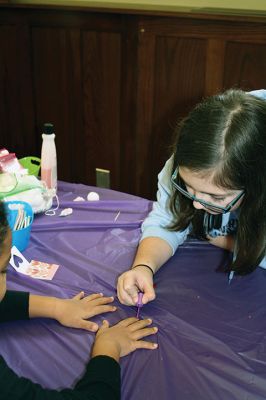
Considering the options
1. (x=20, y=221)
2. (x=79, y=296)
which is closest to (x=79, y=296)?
(x=79, y=296)

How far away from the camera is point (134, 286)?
3.24 feet

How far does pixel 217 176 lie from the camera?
877 mm

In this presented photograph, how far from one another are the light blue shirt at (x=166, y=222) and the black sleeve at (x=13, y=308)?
37cm

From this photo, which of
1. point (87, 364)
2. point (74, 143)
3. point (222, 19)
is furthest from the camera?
point (74, 143)

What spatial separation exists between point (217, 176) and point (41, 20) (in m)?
1.59

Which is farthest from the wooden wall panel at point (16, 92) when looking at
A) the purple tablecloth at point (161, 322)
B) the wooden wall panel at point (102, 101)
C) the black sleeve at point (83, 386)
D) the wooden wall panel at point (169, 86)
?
the black sleeve at point (83, 386)

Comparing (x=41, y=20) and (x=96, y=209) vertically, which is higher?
(x=41, y=20)

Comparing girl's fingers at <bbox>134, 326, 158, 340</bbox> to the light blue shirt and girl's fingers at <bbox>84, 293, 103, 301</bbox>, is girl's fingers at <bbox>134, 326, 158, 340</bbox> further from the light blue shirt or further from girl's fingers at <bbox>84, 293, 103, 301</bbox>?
the light blue shirt

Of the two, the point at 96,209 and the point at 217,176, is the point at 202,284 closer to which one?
the point at 217,176

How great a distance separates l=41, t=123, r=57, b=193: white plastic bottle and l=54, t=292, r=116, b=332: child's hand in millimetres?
526

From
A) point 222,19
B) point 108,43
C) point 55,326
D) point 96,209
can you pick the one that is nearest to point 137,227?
point 96,209

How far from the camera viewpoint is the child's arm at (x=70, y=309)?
0.90 meters

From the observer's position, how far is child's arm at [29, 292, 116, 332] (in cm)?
90

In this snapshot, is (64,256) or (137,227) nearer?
(64,256)
